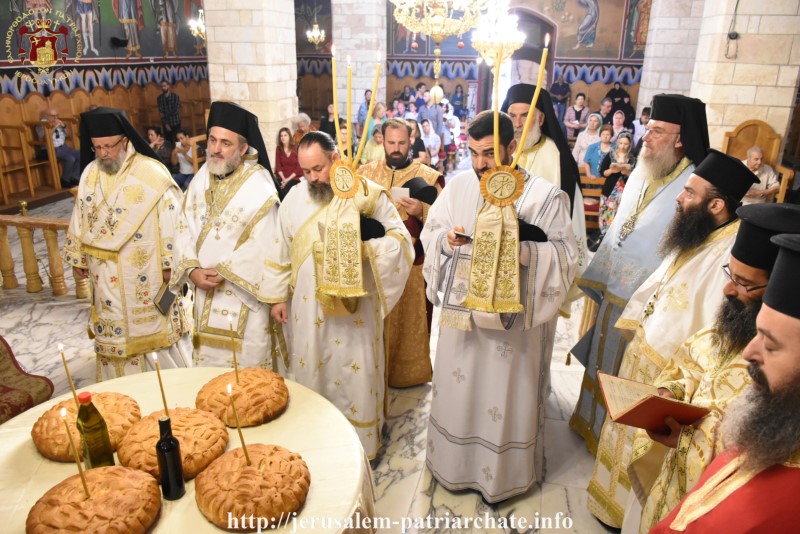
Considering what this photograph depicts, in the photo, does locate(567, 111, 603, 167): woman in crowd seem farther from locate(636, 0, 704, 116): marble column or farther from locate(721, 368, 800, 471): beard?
locate(721, 368, 800, 471): beard

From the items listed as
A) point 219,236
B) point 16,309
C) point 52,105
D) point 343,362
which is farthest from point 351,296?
point 52,105

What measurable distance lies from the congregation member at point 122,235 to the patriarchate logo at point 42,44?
9.30 metres

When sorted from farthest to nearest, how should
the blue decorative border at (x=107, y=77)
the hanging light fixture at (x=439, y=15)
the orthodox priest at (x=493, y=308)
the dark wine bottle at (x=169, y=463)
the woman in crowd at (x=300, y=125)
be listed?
the blue decorative border at (x=107, y=77), the hanging light fixture at (x=439, y=15), the woman in crowd at (x=300, y=125), the orthodox priest at (x=493, y=308), the dark wine bottle at (x=169, y=463)

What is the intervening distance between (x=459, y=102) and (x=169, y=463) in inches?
697

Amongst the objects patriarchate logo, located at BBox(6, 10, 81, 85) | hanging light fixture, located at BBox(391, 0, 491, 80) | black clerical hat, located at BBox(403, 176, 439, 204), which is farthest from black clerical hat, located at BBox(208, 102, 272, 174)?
patriarchate logo, located at BBox(6, 10, 81, 85)

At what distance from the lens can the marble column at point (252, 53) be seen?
7.59 metres

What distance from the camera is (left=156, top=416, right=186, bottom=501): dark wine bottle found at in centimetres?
191

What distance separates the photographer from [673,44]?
1140 centimetres

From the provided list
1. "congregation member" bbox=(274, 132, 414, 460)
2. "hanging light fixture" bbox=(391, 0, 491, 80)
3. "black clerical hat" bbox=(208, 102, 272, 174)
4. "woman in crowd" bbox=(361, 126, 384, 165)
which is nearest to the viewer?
"congregation member" bbox=(274, 132, 414, 460)

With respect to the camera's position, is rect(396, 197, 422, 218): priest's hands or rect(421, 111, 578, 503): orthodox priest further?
rect(396, 197, 422, 218): priest's hands

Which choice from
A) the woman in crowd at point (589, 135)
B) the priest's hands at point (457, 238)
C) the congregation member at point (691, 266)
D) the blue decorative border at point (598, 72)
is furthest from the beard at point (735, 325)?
the blue decorative border at point (598, 72)

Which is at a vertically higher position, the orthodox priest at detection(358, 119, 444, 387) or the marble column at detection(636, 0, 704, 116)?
the marble column at detection(636, 0, 704, 116)

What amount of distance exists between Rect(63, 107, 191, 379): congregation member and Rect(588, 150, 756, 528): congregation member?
117 inches

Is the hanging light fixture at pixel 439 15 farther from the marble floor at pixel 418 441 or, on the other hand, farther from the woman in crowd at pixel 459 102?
the woman in crowd at pixel 459 102
